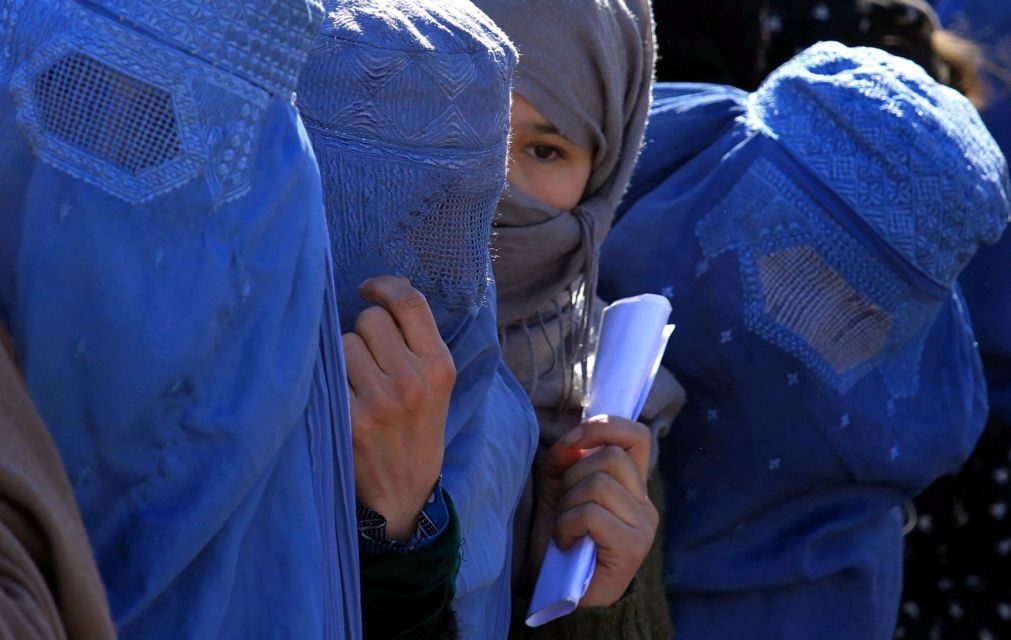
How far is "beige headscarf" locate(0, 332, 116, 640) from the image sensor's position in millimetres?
809

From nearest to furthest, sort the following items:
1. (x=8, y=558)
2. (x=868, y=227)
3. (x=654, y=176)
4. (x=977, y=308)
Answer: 1. (x=8, y=558)
2. (x=868, y=227)
3. (x=654, y=176)
4. (x=977, y=308)

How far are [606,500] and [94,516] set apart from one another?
948 mm

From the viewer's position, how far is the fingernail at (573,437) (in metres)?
1.90

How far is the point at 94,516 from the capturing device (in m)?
1.03

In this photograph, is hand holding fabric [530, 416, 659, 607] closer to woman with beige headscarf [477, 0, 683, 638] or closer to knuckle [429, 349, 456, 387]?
woman with beige headscarf [477, 0, 683, 638]

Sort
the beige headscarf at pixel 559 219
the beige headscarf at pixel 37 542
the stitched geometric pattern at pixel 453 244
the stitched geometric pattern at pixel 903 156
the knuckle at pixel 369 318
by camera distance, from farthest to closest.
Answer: the stitched geometric pattern at pixel 903 156 → the beige headscarf at pixel 559 219 → the stitched geometric pattern at pixel 453 244 → the knuckle at pixel 369 318 → the beige headscarf at pixel 37 542

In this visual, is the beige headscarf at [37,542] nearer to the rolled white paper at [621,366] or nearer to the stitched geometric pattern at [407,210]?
the stitched geometric pattern at [407,210]

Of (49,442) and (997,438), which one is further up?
(49,442)

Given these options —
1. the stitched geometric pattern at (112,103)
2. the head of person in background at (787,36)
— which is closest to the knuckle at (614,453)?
the stitched geometric pattern at (112,103)

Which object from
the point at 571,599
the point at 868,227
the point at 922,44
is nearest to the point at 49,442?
the point at 571,599

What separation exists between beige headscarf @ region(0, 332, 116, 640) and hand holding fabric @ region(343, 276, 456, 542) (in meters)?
0.48

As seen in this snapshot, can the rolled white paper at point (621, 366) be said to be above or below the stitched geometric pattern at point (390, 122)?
below

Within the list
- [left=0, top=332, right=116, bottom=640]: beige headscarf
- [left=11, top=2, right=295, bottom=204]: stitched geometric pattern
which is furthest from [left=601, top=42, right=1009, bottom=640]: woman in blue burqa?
[left=0, top=332, right=116, bottom=640]: beige headscarf

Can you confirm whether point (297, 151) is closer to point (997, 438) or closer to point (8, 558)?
point (8, 558)
